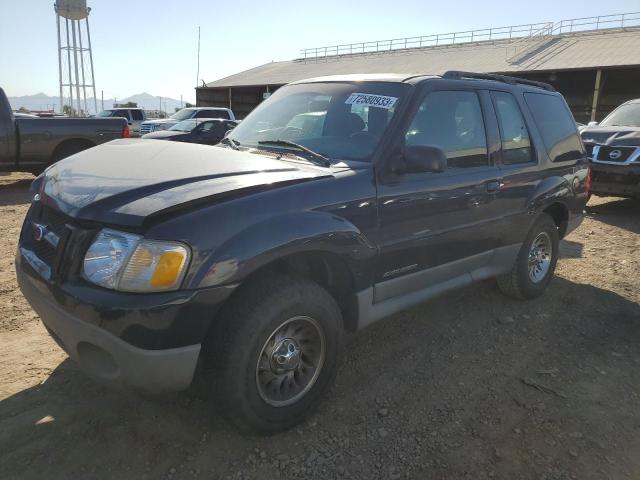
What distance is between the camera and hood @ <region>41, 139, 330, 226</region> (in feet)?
7.43

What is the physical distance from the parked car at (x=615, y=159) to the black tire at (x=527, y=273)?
4052 millimetres

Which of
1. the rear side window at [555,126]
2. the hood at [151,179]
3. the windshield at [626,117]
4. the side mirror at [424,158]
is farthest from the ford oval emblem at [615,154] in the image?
the hood at [151,179]

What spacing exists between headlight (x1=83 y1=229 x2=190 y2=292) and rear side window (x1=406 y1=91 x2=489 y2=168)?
5.49 ft

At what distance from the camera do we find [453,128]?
3551 mm

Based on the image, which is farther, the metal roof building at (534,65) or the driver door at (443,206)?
the metal roof building at (534,65)

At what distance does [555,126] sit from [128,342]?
4.15 meters

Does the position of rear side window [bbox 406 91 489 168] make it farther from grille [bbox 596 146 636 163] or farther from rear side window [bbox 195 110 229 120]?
rear side window [bbox 195 110 229 120]

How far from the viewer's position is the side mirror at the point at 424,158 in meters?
2.91

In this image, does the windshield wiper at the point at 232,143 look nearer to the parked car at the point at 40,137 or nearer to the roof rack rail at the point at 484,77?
the roof rack rail at the point at 484,77

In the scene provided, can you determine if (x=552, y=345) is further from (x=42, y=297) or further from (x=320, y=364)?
(x=42, y=297)

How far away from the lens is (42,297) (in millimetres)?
2449

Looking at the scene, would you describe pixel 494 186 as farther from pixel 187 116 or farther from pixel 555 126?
pixel 187 116

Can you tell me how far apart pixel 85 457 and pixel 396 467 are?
59.3 inches

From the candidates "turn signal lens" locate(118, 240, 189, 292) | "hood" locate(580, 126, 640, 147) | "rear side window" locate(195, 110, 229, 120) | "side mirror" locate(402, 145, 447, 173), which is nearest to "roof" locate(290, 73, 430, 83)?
"side mirror" locate(402, 145, 447, 173)
